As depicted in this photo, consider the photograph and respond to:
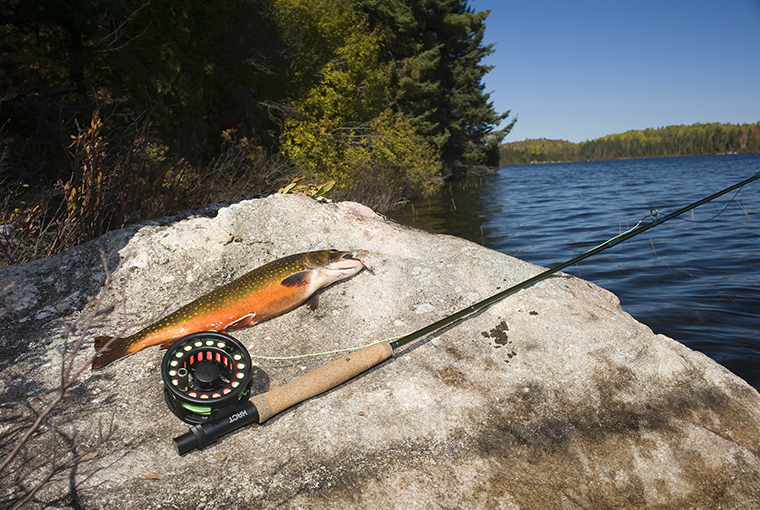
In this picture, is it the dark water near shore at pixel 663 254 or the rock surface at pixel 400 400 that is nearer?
the rock surface at pixel 400 400

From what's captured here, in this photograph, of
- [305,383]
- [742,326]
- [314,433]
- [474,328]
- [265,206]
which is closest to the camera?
[314,433]

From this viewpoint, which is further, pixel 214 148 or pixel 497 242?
pixel 214 148

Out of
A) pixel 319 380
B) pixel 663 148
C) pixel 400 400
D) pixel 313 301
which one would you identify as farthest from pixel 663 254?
pixel 663 148

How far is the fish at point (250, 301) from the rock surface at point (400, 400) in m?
0.12

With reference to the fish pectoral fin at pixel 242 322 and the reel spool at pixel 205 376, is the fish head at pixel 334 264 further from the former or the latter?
the reel spool at pixel 205 376

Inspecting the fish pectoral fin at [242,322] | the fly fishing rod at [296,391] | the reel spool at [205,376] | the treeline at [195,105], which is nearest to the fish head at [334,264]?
the fish pectoral fin at [242,322]

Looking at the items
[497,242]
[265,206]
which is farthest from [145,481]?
[497,242]

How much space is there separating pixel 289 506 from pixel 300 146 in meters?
19.0

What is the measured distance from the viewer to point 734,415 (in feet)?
10.8

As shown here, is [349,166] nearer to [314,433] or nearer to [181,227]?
[181,227]

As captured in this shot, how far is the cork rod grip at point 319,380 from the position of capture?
10.2 ft

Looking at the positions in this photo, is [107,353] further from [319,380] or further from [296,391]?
[319,380]

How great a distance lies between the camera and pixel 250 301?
156 inches

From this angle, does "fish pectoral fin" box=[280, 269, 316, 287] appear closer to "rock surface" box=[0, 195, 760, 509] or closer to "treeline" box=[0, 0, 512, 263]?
"rock surface" box=[0, 195, 760, 509]
